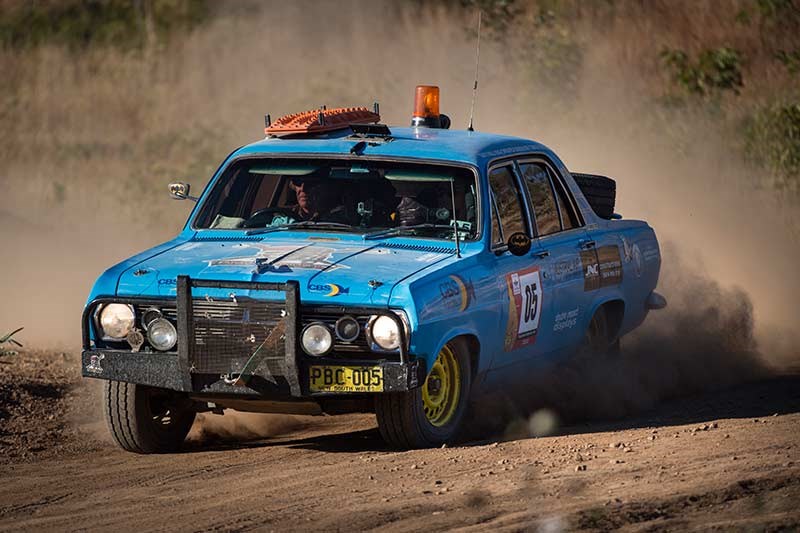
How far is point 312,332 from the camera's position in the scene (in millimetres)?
8414

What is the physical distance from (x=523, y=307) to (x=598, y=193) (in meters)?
2.15

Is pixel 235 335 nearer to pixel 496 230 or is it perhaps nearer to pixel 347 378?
pixel 347 378

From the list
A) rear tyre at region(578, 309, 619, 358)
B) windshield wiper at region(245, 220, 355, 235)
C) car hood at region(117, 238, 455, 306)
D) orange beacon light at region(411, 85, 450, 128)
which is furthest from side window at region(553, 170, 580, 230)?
windshield wiper at region(245, 220, 355, 235)

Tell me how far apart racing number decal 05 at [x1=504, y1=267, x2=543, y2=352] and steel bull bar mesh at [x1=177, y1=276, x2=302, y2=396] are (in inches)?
64.1

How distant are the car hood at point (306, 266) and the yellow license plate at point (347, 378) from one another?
0.33 m

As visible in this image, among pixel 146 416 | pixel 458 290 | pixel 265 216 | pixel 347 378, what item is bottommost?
pixel 146 416

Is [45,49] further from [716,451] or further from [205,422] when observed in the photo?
[716,451]

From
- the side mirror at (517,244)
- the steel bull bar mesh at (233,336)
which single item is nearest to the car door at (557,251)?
the side mirror at (517,244)

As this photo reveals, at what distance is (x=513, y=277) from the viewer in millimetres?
9586

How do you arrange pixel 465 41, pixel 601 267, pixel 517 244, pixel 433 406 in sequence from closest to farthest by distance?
pixel 433 406 < pixel 517 244 < pixel 601 267 < pixel 465 41

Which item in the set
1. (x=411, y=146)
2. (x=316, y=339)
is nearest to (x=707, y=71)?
(x=411, y=146)

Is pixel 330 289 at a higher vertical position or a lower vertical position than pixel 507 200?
lower

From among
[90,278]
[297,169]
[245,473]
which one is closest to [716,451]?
[245,473]

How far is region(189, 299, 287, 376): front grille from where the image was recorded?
27.6ft
